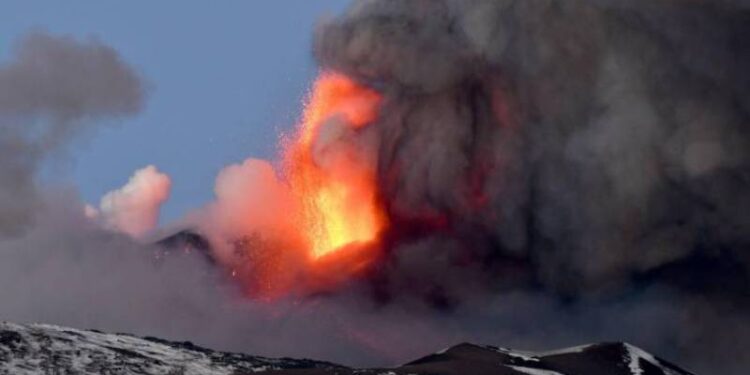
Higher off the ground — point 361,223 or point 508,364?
point 361,223

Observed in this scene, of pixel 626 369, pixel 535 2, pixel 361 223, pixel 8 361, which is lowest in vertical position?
pixel 8 361

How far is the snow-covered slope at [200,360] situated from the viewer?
12675cm

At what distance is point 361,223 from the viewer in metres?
196

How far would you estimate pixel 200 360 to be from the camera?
476ft

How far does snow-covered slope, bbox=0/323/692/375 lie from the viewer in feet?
416

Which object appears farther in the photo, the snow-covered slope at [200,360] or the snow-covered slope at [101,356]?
the snow-covered slope at [200,360]

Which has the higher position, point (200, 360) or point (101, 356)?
point (200, 360)

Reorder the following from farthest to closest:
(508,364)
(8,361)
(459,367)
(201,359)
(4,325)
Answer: (508,364) < (459,367) < (201,359) < (4,325) < (8,361)

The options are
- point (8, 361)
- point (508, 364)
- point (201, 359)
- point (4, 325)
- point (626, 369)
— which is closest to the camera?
point (8, 361)

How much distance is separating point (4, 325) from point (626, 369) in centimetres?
9559

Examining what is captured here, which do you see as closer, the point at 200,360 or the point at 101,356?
the point at 101,356

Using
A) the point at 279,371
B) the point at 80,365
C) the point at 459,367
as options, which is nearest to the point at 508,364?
the point at 459,367

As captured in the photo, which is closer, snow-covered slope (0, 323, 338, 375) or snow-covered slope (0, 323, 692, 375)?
snow-covered slope (0, 323, 338, 375)

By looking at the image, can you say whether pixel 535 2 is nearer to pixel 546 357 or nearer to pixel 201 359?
pixel 546 357
